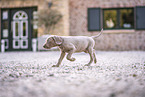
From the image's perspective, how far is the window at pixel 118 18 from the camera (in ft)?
36.0

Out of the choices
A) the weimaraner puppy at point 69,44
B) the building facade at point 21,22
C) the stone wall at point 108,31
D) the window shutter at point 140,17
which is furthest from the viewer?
the stone wall at point 108,31

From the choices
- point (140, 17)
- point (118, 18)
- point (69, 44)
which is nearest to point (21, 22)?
point (118, 18)

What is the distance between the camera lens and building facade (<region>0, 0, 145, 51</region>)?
35.3 ft

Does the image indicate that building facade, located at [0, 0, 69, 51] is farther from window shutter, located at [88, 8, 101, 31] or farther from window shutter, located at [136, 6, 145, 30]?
window shutter, located at [136, 6, 145, 30]

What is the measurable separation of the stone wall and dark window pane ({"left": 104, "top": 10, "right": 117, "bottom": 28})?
1.21ft

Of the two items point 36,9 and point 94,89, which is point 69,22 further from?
point 94,89

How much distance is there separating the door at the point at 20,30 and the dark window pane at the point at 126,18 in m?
5.51

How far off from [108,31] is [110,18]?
814 mm

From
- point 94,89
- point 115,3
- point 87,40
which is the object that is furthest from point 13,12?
point 94,89

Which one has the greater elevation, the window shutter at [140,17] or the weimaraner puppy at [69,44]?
the window shutter at [140,17]

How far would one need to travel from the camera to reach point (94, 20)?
11.0 metres

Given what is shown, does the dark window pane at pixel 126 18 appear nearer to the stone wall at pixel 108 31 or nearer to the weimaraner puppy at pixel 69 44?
the stone wall at pixel 108 31

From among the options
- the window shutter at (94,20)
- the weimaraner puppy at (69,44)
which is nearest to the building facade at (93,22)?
the window shutter at (94,20)

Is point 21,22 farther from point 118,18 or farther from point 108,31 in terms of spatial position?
point 118,18
